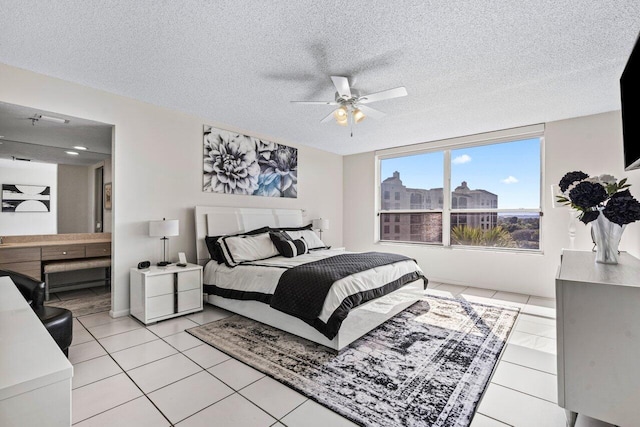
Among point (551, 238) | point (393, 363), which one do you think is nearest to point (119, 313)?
point (393, 363)

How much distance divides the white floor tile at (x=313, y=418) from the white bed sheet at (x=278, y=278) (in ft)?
2.38

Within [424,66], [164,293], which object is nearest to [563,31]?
[424,66]

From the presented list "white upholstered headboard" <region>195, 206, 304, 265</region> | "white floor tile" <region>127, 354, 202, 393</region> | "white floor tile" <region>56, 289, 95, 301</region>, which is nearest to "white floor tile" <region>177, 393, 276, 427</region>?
"white floor tile" <region>127, 354, 202, 393</region>

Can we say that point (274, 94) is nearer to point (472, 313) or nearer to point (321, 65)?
point (321, 65)

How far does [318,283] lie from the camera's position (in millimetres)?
2635

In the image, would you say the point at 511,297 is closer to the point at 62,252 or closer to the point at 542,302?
the point at 542,302

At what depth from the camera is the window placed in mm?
4582

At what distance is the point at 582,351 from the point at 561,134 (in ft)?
12.6

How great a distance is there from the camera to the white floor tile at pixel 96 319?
319 cm

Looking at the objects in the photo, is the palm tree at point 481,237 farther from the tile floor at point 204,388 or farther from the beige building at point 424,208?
the tile floor at point 204,388

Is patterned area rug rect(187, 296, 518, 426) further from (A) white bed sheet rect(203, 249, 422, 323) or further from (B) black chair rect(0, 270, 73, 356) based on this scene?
(B) black chair rect(0, 270, 73, 356)

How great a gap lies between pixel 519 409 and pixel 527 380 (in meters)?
0.42

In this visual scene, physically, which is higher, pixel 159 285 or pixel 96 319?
pixel 159 285

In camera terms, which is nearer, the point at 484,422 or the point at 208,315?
the point at 484,422
